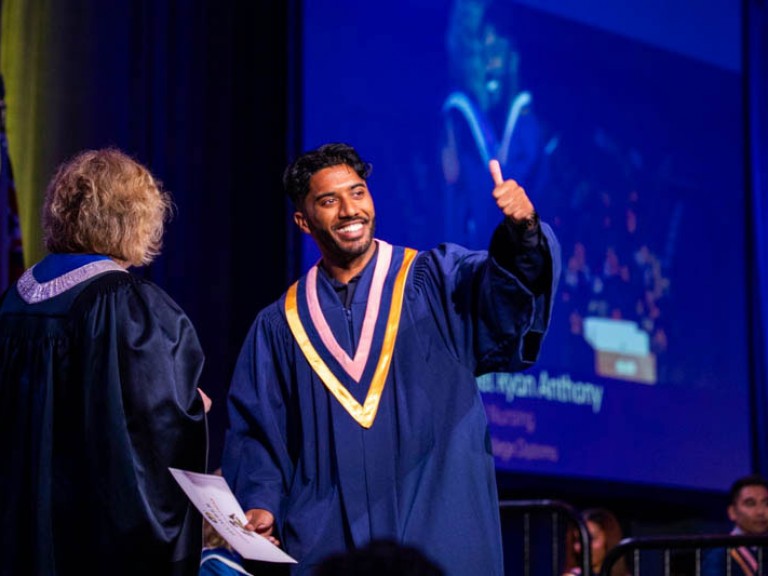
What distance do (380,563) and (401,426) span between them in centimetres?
200

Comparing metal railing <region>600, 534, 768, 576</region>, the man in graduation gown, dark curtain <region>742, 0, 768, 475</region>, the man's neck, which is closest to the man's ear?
the man in graduation gown

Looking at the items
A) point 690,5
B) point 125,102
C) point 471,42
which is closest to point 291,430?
point 125,102

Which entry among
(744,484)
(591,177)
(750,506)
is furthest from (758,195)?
(750,506)

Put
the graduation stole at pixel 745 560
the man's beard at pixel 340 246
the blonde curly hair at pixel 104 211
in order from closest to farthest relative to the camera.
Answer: the blonde curly hair at pixel 104 211, the man's beard at pixel 340 246, the graduation stole at pixel 745 560

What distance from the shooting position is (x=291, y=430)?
4469 mm

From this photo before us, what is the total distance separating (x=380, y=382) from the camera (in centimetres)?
432

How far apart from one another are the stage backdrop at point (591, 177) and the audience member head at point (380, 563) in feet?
16.4

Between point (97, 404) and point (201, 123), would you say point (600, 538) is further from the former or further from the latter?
point (97, 404)

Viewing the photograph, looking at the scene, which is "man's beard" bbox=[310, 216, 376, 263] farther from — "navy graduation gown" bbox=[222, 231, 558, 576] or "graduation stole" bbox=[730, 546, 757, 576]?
"graduation stole" bbox=[730, 546, 757, 576]

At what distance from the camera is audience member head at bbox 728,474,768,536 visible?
308 inches

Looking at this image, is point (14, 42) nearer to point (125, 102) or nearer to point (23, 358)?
point (125, 102)

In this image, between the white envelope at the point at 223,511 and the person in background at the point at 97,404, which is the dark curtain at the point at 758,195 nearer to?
the white envelope at the point at 223,511

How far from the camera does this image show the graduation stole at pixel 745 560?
→ 730 cm

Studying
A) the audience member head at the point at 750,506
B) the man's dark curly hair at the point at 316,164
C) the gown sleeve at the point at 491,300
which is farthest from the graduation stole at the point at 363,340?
the audience member head at the point at 750,506
